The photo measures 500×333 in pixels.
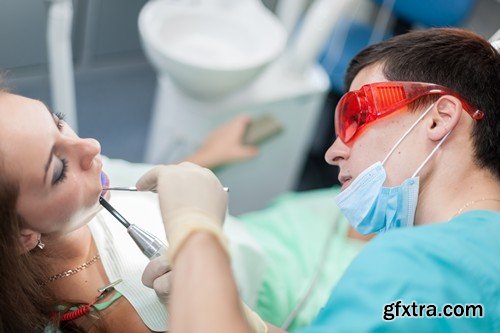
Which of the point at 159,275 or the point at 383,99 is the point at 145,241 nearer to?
the point at 159,275

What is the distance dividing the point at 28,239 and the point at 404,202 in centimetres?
63

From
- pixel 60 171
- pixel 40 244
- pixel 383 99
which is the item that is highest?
pixel 383 99

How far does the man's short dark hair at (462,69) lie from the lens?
3.24 ft

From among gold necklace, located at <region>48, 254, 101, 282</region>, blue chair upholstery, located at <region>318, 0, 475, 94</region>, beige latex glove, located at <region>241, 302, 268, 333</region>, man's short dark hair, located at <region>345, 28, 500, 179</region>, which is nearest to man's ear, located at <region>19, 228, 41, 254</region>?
gold necklace, located at <region>48, 254, 101, 282</region>

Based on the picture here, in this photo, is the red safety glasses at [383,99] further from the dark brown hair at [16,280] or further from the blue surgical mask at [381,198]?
the dark brown hair at [16,280]

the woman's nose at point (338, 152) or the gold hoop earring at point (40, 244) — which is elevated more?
the woman's nose at point (338, 152)

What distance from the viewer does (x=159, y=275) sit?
0.92 metres

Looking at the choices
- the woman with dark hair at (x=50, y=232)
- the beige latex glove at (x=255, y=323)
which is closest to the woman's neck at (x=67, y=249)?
the woman with dark hair at (x=50, y=232)

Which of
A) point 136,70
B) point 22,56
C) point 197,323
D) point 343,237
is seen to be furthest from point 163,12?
point 197,323

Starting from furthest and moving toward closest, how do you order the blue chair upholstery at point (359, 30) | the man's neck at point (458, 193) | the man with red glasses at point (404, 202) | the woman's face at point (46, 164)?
1. the blue chair upholstery at point (359, 30)
2. the man's neck at point (458, 193)
3. the woman's face at point (46, 164)
4. the man with red glasses at point (404, 202)

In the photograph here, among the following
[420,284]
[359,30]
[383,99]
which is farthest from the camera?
[359,30]

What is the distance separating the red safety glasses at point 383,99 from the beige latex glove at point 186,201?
292 mm

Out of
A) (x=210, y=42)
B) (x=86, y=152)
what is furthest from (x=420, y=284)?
(x=210, y=42)

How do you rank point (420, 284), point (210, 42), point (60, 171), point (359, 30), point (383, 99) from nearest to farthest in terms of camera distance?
point (420, 284) → point (60, 171) → point (383, 99) → point (210, 42) → point (359, 30)
